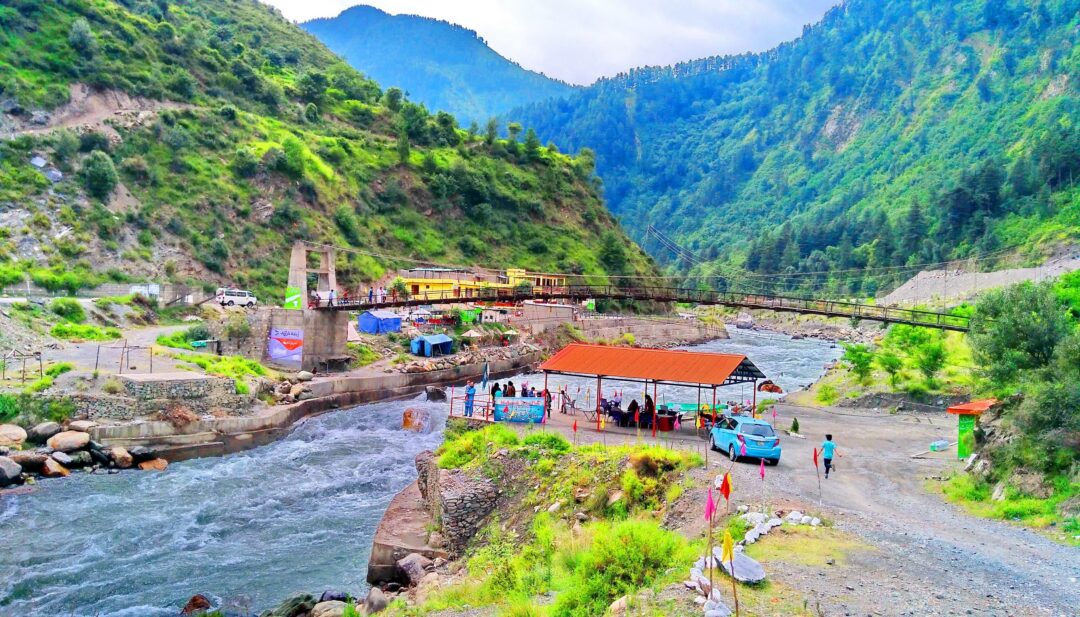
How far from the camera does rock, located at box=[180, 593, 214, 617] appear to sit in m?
14.1

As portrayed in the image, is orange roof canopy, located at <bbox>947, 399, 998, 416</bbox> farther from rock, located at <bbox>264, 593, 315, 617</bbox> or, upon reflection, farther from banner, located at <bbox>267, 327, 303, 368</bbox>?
banner, located at <bbox>267, 327, 303, 368</bbox>

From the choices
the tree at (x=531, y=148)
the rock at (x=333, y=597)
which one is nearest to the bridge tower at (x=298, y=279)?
the rock at (x=333, y=597)

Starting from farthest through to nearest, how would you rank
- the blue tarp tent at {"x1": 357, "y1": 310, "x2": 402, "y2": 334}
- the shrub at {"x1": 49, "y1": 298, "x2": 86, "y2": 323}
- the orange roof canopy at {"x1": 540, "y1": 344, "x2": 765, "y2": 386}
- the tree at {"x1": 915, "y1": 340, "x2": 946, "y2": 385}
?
the blue tarp tent at {"x1": 357, "y1": 310, "x2": 402, "y2": 334} → the shrub at {"x1": 49, "y1": 298, "x2": 86, "y2": 323} → the tree at {"x1": 915, "y1": 340, "x2": 946, "y2": 385} → the orange roof canopy at {"x1": 540, "y1": 344, "x2": 765, "y2": 386}

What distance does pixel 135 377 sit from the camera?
87.7ft

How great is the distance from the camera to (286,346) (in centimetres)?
3941

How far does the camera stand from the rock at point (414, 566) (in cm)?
1447

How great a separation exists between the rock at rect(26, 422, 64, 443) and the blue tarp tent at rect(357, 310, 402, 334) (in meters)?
25.8

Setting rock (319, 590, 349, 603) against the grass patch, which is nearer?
rock (319, 590, 349, 603)

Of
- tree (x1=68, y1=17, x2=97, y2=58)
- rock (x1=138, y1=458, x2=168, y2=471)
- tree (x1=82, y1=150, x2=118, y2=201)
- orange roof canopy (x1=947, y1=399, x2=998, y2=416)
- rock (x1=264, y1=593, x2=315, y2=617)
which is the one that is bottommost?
rock (x1=264, y1=593, x2=315, y2=617)

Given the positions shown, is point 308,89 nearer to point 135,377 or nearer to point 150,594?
point 135,377

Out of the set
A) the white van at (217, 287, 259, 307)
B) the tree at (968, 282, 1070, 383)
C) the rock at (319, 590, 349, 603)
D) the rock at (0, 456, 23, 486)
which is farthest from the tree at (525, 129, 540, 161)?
the rock at (319, 590, 349, 603)

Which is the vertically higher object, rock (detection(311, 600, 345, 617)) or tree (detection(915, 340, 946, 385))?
tree (detection(915, 340, 946, 385))

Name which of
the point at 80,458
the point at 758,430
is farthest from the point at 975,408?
the point at 80,458

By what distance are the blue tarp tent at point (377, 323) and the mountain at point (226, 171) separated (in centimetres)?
1019
